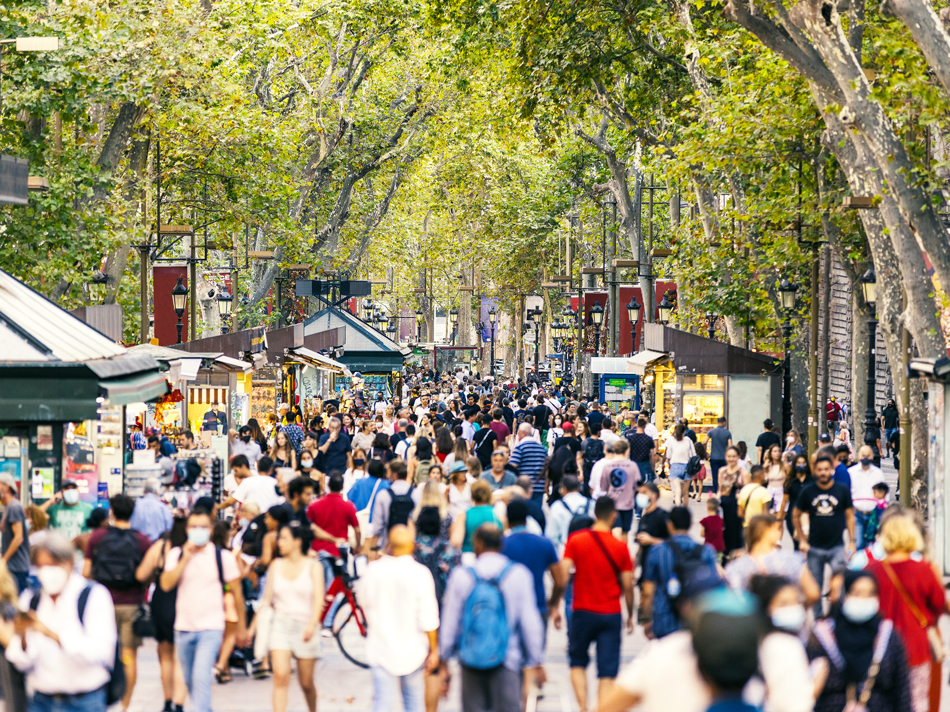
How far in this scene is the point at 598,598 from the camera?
9.16 m

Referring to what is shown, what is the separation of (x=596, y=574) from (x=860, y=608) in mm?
2247

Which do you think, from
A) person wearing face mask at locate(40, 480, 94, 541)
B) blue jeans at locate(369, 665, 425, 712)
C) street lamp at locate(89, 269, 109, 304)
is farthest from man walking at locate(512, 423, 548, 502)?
street lamp at locate(89, 269, 109, 304)

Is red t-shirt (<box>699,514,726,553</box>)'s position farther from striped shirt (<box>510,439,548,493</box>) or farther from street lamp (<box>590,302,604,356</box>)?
street lamp (<box>590,302,604,356</box>)

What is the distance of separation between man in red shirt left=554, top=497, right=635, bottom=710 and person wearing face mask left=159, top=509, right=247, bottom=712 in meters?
2.24

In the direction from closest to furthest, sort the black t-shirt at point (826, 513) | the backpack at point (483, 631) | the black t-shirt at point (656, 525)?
1. the backpack at point (483, 631)
2. the black t-shirt at point (656, 525)
3. the black t-shirt at point (826, 513)

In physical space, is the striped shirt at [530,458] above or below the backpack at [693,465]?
above

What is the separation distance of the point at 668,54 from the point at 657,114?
241 centimetres

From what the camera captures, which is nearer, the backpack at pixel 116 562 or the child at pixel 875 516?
the backpack at pixel 116 562

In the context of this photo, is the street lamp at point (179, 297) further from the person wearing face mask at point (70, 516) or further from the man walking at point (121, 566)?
the man walking at point (121, 566)

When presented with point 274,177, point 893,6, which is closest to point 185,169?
point 274,177

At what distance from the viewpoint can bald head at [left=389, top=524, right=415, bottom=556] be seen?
8.18 metres

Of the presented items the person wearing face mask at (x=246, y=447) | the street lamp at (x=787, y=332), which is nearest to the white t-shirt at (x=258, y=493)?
the person wearing face mask at (x=246, y=447)

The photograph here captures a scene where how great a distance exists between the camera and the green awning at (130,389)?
566 inches

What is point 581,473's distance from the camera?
19047mm
